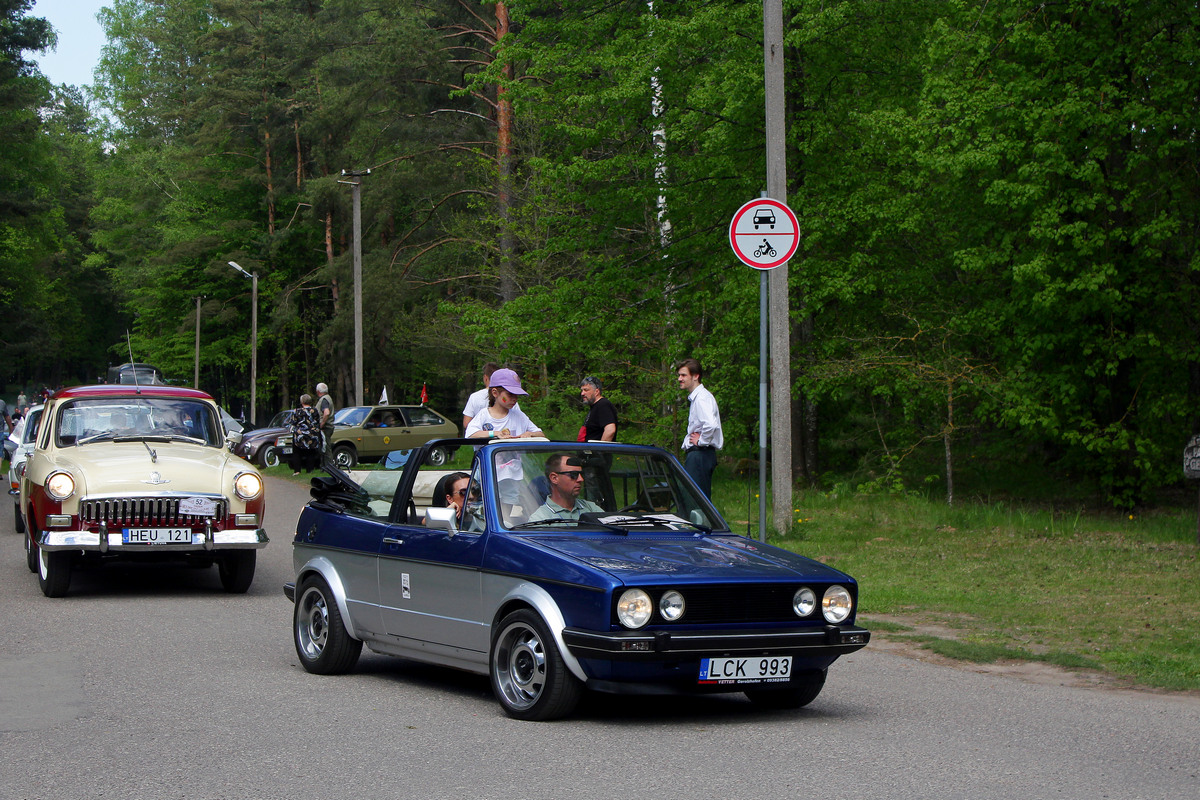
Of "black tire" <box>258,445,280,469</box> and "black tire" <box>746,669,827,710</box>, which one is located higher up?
"black tire" <box>258,445,280,469</box>

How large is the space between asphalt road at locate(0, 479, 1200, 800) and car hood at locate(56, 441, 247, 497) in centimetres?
267

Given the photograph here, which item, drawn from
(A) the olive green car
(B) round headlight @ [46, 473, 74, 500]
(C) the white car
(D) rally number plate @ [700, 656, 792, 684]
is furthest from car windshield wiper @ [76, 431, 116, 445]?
(A) the olive green car

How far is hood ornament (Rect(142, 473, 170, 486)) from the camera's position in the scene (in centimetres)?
1223

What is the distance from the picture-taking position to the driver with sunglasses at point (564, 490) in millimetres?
7637

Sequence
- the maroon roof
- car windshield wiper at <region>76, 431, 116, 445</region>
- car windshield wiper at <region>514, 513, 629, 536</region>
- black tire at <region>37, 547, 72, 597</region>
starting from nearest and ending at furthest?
car windshield wiper at <region>514, 513, 629, 536</region> < black tire at <region>37, 547, 72, 597</region> < car windshield wiper at <region>76, 431, 116, 445</region> < the maroon roof

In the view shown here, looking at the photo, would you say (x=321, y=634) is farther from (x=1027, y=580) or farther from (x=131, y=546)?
(x=1027, y=580)

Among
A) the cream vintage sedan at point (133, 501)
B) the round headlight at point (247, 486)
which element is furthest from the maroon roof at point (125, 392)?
Result: the round headlight at point (247, 486)

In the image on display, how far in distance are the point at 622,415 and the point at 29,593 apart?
50.6 ft

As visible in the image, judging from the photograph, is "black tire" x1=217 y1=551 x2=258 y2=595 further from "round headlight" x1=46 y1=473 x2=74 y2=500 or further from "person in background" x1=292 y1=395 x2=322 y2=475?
"person in background" x1=292 y1=395 x2=322 y2=475

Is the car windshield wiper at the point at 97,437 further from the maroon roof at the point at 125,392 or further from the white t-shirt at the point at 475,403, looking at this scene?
the white t-shirt at the point at 475,403

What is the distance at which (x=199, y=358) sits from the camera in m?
75.0

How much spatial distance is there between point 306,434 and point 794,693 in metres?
23.3

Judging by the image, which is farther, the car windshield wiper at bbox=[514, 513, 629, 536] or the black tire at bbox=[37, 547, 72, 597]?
the black tire at bbox=[37, 547, 72, 597]

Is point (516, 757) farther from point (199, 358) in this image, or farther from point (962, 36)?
point (199, 358)
